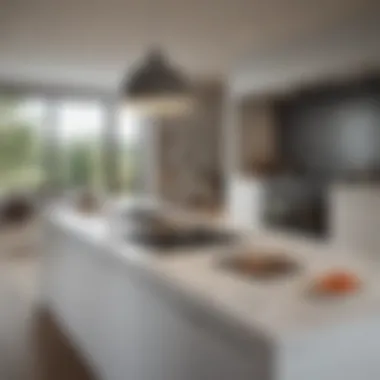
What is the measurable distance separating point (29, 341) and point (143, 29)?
2.86m

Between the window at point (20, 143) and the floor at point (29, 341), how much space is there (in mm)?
2322

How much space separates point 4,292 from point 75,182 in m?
3.24

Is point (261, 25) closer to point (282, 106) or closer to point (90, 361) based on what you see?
point (282, 106)

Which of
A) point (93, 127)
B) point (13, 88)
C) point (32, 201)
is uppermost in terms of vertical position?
point (13, 88)

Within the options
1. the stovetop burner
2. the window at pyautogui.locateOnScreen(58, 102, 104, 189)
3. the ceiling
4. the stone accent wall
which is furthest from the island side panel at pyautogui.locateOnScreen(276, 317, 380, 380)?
the window at pyautogui.locateOnScreen(58, 102, 104, 189)

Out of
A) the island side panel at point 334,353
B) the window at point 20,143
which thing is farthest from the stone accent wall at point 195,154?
the island side panel at point 334,353

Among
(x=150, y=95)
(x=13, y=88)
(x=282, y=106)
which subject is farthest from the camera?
(x=13, y=88)

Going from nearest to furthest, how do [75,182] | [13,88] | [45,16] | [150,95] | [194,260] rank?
[194,260], [150,95], [45,16], [13,88], [75,182]

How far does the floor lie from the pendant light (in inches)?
65.1

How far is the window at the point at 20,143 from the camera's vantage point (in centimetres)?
700

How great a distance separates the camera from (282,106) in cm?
632

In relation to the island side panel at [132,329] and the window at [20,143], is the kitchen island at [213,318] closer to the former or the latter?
the island side panel at [132,329]

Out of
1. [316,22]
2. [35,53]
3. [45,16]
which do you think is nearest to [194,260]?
[45,16]

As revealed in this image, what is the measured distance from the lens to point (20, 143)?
7.10m
